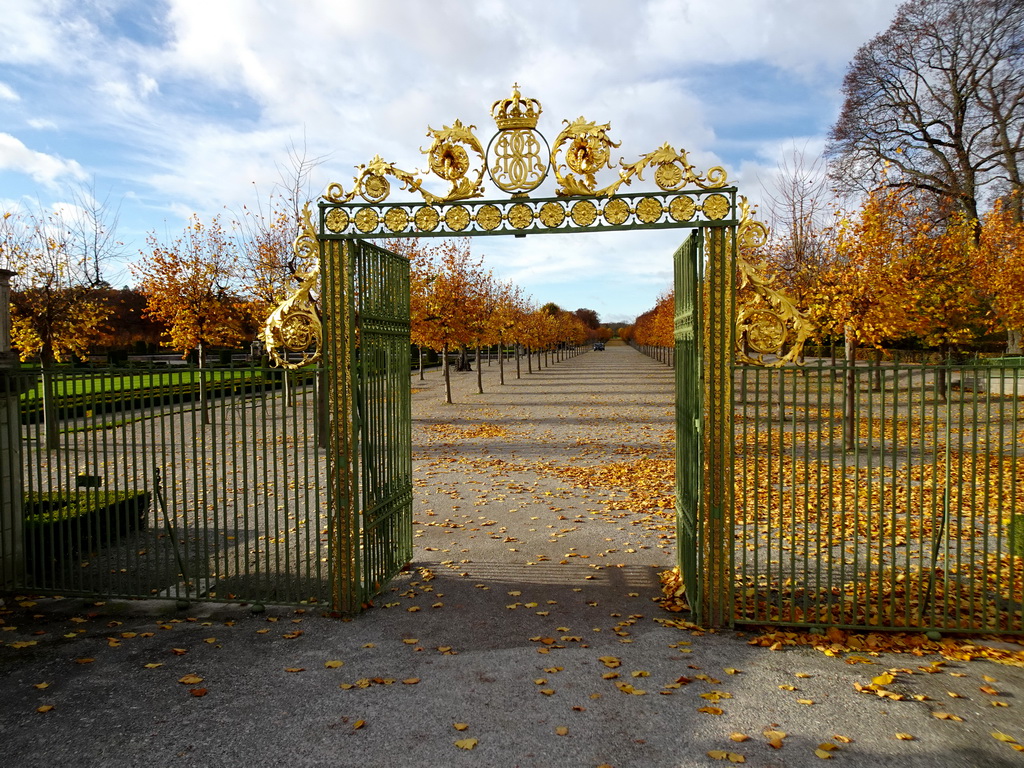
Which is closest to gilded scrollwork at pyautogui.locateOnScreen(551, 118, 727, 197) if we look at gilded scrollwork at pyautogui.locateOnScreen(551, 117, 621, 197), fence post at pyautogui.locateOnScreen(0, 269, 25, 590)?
gilded scrollwork at pyautogui.locateOnScreen(551, 117, 621, 197)

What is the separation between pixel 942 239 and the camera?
17156 mm

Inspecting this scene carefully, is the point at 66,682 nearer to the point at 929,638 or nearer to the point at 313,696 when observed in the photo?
the point at 313,696

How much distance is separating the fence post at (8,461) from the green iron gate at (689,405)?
6.00m

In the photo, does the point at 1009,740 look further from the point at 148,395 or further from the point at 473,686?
the point at 148,395

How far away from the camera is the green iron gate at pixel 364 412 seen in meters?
5.74

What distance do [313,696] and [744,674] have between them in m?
2.88

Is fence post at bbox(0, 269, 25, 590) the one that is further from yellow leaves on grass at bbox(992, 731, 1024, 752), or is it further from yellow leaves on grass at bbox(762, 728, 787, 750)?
yellow leaves on grass at bbox(992, 731, 1024, 752)

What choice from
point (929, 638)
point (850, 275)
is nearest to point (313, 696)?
point (929, 638)

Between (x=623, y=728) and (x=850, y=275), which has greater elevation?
(x=850, y=275)

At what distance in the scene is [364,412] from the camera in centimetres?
591

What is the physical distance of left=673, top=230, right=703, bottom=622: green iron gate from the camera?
17.7 feet

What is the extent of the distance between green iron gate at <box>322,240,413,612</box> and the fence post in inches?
117

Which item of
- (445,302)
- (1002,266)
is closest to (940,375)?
(1002,266)

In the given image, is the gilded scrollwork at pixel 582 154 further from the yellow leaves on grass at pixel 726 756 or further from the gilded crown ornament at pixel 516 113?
the yellow leaves on grass at pixel 726 756
